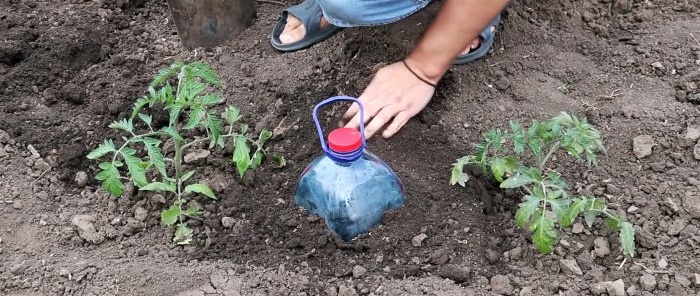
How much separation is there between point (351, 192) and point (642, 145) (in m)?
0.92

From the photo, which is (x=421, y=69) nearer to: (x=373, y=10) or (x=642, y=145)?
(x=373, y=10)

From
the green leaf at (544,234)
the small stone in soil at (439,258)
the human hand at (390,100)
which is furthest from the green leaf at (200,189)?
the green leaf at (544,234)

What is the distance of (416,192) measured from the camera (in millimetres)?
2273

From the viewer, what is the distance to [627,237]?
199 cm

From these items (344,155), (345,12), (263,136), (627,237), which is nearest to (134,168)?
(263,136)

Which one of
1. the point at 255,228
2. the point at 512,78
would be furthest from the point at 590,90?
the point at 255,228

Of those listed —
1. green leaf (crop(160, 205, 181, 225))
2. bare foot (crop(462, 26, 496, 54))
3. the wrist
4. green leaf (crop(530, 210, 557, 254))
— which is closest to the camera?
green leaf (crop(530, 210, 557, 254))

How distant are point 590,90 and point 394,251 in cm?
97

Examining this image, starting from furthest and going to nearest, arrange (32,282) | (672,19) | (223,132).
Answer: (672,19) < (223,132) < (32,282)

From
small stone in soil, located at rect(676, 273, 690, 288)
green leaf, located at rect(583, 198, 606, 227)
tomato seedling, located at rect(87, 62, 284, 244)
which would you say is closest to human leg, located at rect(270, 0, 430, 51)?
tomato seedling, located at rect(87, 62, 284, 244)

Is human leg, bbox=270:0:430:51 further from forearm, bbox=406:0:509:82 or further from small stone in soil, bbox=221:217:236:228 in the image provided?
Result: small stone in soil, bbox=221:217:236:228

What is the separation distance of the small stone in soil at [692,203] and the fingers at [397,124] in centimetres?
85

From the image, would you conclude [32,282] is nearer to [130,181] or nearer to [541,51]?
[130,181]

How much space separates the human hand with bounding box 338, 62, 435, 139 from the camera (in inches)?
97.5
